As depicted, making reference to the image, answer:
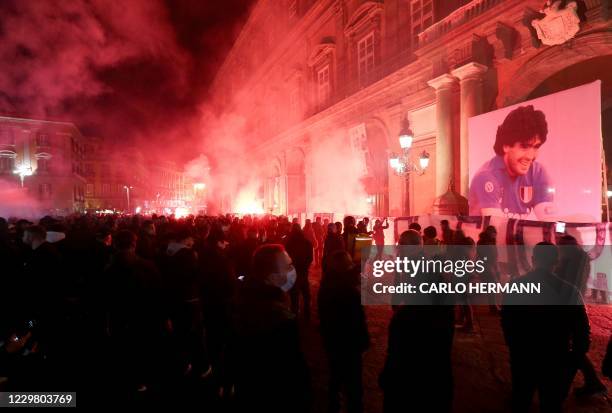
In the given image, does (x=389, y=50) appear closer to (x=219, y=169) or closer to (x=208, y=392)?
(x=208, y=392)

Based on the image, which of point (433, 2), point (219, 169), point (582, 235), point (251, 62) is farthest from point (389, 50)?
point (219, 169)

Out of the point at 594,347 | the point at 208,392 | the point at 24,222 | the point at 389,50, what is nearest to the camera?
the point at 208,392

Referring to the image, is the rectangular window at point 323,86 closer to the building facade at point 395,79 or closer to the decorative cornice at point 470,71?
the building facade at point 395,79

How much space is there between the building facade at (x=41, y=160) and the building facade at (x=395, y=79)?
33127 millimetres

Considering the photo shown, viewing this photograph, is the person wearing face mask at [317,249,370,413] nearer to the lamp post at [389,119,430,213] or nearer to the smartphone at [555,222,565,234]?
the smartphone at [555,222,565,234]

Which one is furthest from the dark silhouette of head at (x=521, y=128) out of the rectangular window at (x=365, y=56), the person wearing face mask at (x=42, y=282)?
the person wearing face mask at (x=42, y=282)

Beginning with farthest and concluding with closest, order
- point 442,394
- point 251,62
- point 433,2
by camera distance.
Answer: point 251,62 < point 433,2 < point 442,394

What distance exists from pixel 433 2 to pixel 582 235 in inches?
377

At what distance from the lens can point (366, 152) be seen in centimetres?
1540

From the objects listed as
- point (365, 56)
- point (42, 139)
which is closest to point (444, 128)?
point (365, 56)

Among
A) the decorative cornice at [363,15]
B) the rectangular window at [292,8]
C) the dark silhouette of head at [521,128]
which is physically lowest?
the dark silhouette of head at [521,128]

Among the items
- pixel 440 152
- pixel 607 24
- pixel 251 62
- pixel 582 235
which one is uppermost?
pixel 251 62

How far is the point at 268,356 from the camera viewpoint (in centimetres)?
205

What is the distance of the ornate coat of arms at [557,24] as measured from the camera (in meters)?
7.70
